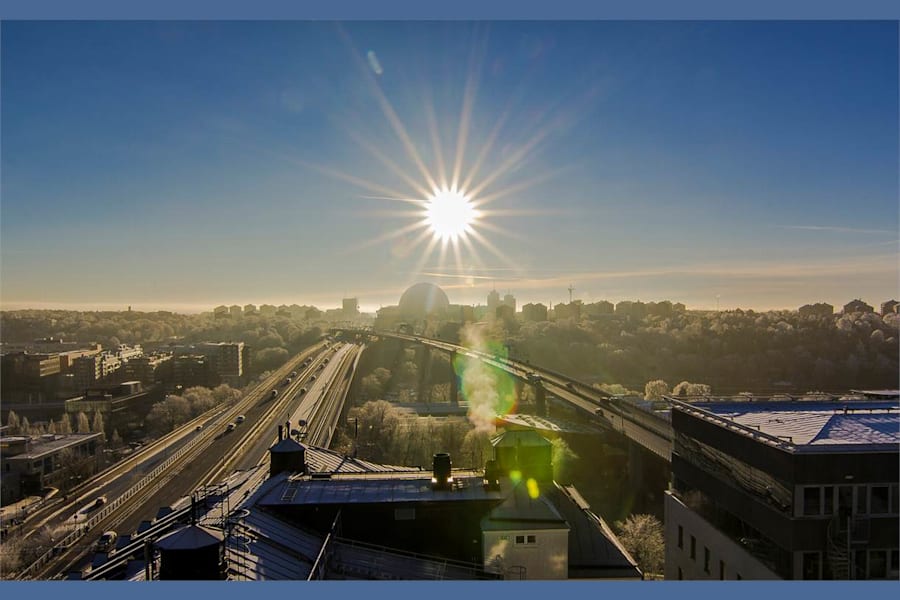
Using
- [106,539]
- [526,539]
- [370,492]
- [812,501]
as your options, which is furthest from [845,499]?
[106,539]

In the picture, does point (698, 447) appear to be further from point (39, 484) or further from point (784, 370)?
point (784, 370)

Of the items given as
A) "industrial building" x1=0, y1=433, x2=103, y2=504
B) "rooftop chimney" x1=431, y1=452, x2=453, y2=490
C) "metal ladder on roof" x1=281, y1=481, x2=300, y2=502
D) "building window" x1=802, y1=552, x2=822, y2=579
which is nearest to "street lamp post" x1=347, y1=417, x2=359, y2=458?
"industrial building" x1=0, y1=433, x2=103, y2=504

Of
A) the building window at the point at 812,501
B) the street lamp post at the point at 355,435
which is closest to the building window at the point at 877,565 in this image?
the building window at the point at 812,501

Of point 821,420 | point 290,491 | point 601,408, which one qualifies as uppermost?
point 821,420

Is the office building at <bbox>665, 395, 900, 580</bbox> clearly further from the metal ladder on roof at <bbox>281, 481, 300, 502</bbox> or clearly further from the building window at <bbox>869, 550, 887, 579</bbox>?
the metal ladder on roof at <bbox>281, 481, 300, 502</bbox>

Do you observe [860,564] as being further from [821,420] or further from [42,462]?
[42,462]
